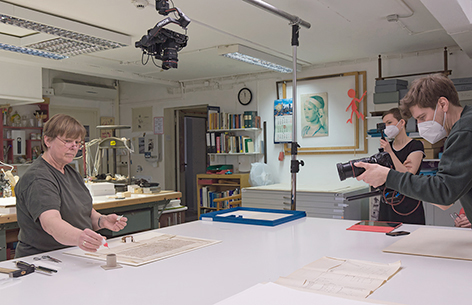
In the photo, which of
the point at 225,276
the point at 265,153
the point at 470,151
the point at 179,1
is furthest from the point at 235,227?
the point at 265,153

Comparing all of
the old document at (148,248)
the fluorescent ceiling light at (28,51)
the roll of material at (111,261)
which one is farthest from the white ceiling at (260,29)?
the roll of material at (111,261)

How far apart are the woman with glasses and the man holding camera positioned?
1.18 metres

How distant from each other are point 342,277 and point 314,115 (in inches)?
184

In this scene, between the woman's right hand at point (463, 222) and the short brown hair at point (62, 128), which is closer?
the short brown hair at point (62, 128)

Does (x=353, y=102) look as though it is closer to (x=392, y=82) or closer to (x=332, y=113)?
(x=332, y=113)

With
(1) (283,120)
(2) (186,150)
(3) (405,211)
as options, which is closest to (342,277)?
(3) (405,211)

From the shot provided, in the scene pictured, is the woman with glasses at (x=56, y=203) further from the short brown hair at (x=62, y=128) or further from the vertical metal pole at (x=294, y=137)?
the vertical metal pole at (x=294, y=137)

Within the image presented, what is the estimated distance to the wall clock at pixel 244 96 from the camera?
6.39 meters

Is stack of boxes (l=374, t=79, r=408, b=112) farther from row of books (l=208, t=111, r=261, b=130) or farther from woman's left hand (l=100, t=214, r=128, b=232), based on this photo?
woman's left hand (l=100, t=214, r=128, b=232)

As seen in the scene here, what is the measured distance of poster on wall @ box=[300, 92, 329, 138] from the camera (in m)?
5.70

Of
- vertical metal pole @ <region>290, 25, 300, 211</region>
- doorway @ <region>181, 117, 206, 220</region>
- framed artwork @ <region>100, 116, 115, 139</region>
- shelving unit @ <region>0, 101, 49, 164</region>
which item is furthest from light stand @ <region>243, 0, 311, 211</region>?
framed artwork @ <region>100, 116, 115, 139</region>

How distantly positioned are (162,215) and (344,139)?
269cm

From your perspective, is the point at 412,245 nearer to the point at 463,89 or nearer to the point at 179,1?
the point at 179,1

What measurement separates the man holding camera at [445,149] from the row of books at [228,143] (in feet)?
14.3
